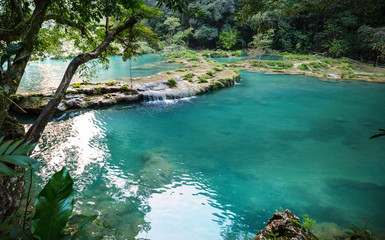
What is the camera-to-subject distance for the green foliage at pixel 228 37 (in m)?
36.7

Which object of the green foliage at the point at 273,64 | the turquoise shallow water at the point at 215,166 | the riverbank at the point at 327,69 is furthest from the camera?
the green foliage at the point at 273,64

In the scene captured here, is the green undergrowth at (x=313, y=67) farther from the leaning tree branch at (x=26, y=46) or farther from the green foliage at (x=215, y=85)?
the leaning tree branch at (x=26, y=46)

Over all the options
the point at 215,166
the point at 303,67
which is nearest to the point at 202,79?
the point at 215,166

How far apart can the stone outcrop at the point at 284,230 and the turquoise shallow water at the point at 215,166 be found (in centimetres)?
112

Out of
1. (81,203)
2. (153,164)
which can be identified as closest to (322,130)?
(153,164)

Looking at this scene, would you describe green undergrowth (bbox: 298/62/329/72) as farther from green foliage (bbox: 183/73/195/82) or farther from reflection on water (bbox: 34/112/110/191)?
reflection on water (bbox: 34/112/110/191)

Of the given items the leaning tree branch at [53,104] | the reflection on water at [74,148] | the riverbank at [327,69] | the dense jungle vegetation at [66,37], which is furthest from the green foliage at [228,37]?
the leaning tree branch at [53,104]

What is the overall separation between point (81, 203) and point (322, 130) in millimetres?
8562

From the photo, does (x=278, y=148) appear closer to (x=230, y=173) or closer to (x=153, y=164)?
(x=230, y=173)

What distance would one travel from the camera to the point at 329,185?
195 inches

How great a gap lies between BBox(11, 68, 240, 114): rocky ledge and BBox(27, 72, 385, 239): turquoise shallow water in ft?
2.72

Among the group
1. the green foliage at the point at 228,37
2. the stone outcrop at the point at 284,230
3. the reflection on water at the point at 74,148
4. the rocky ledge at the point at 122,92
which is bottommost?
the reflection on water at the point at 74,148

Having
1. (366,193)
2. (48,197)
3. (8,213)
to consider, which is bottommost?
(366,193)

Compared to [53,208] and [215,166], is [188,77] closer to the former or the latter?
[215,166]
